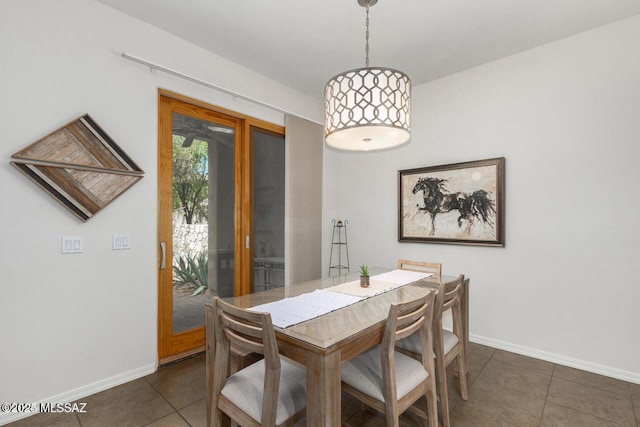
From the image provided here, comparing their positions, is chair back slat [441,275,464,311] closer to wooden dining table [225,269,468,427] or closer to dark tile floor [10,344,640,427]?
wooden dining table [225,269,468,427]

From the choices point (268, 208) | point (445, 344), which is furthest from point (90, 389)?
point (445, 344)

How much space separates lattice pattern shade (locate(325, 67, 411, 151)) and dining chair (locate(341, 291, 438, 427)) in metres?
1.00

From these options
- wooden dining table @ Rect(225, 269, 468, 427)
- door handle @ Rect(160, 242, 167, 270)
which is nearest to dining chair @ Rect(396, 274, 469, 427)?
wooden dining table @ Rect(225, 269, 468, 427)

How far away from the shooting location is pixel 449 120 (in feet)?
11.3

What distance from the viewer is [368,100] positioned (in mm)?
1729

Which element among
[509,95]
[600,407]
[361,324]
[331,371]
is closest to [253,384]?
[331,371]

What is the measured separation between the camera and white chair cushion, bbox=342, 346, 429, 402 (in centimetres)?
151

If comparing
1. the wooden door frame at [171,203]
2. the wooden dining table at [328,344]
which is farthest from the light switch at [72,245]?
the wooden dining table at [328,344]

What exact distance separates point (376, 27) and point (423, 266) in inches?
85.2

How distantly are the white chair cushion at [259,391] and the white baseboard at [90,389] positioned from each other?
1461 mm

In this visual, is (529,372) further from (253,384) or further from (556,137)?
(253,384)

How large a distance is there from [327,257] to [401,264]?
4.82 feet

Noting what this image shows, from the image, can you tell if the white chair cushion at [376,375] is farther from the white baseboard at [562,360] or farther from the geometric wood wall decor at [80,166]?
the geometric wood wall decor at [80,166]

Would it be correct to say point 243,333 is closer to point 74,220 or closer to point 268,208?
point 74,220
